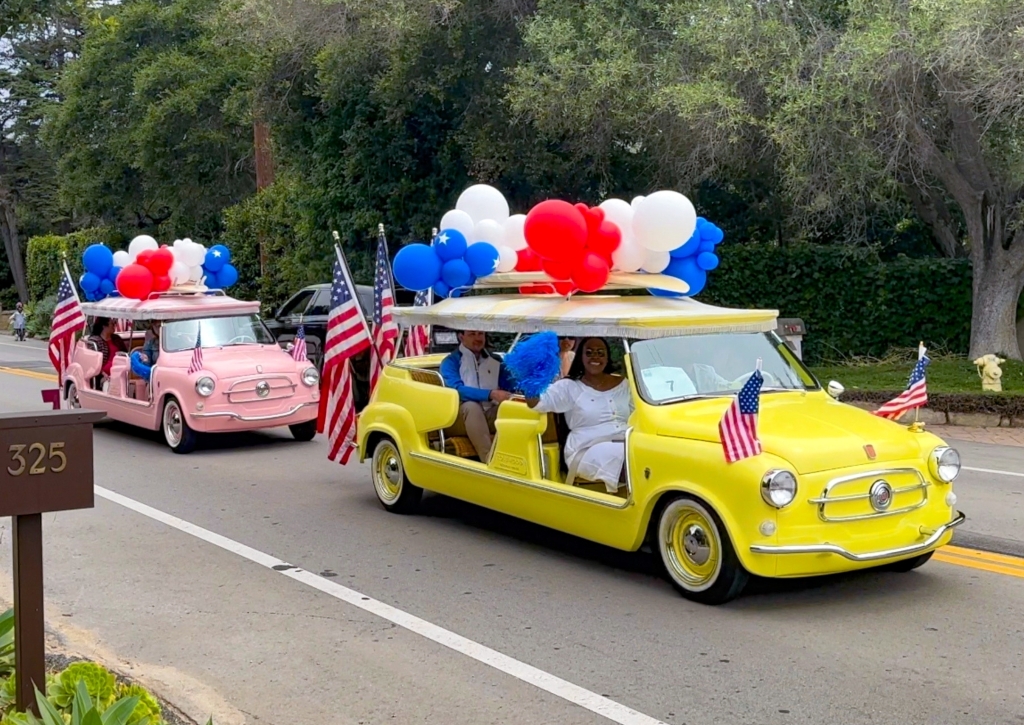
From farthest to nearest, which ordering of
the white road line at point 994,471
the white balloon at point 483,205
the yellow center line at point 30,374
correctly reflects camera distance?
the yellow center line at point 30,374
the white road line at point 994,471
the white balloon at point 483,205

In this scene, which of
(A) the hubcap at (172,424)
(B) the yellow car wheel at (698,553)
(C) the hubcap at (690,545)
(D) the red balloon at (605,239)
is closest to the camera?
(B) the yellow car wheel at (698,553)

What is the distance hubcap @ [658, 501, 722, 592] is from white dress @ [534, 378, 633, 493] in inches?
29.0

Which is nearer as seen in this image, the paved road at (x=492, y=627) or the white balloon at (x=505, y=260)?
the paved road at (x=492, y=627)

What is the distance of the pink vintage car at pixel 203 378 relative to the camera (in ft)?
41.9

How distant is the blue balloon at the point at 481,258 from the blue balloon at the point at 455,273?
0.18ft

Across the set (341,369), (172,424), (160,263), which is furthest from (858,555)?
(160,263)

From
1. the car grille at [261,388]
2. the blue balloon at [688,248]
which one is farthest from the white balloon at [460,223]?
the car grille at [261,388]

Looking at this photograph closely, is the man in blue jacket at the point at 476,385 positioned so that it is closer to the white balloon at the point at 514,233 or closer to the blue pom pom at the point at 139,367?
the white balloon at the point at 514,233

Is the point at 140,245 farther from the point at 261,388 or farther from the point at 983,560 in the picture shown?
the point at 983,560

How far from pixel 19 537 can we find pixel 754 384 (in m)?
3.73

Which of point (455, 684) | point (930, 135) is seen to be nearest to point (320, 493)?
point (455, 684)

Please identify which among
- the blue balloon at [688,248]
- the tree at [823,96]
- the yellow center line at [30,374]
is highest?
the tree at [823,96]

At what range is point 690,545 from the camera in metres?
6.82

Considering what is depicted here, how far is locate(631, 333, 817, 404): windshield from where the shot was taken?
24.3 feet
